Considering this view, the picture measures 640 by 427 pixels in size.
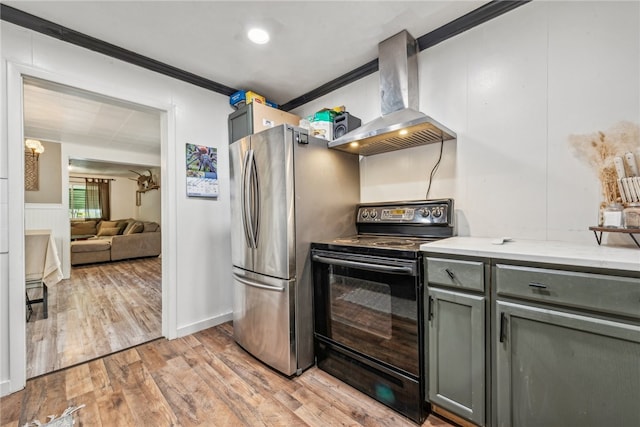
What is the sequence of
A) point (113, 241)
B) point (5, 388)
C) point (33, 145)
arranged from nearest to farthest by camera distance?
1. point (5, 388)
2. point (33, 145)
3. point (113, 241)

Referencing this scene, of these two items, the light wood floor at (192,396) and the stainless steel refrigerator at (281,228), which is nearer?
the light wood floor at (192,396)

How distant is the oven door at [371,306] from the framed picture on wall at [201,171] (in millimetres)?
1389

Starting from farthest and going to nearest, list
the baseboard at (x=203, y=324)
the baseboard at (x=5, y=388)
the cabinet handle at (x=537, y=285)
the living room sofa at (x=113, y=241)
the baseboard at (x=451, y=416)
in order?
1. the living room sofa at (x=113, y=241)
2. the baseboard at (x=203, y=324)
3. the baseboard at (x=5, y=388)
4. the baseboard at (x=451, y=416)
5. the cabinet handle at (x=537, y=285)

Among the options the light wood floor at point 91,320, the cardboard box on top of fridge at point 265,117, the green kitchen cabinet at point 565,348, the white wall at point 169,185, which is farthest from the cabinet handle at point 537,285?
the light wood floor at point 91,320

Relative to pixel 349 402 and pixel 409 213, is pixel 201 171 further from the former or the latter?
pixel 349 402

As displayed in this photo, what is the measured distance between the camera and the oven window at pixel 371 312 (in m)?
1.44

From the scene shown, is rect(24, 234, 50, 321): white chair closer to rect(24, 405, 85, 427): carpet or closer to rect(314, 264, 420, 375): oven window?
rect(24, 405, 85, 427): carpet

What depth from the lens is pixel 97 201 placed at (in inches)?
332

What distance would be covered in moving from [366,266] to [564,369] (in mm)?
904

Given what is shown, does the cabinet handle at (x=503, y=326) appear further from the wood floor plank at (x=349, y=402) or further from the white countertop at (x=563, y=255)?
the wood floor plank at (x=349, y=402)

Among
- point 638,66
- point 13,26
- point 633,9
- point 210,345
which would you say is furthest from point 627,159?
point 13,26

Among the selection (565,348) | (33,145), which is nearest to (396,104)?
(565,348)

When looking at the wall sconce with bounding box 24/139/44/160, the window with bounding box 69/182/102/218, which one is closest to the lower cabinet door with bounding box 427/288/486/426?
the wall sconce with bounding box 24/139/44/160

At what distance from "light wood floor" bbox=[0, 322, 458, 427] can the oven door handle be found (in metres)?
0.79
